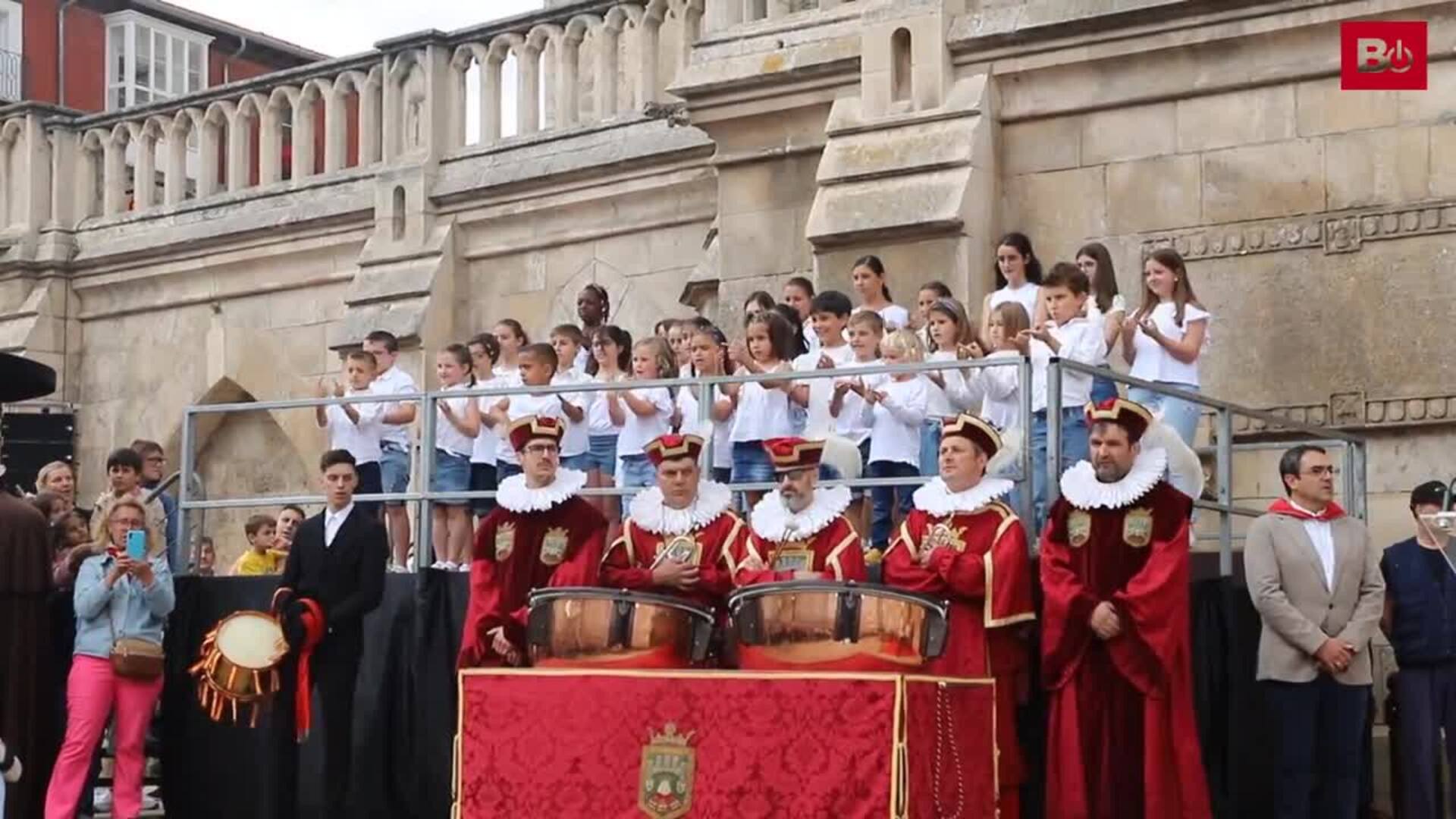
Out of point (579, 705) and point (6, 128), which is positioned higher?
point (6, 128)

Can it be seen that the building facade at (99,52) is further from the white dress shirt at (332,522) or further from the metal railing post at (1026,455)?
the metal railing post at (1026,455)

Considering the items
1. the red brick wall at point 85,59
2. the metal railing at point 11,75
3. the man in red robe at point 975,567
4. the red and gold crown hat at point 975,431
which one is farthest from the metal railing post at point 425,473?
the red brick wall at point 85,59

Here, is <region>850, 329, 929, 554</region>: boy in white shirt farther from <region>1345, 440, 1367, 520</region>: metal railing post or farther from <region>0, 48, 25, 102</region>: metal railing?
<region>0, 48, 25, 102</region>: metal railing

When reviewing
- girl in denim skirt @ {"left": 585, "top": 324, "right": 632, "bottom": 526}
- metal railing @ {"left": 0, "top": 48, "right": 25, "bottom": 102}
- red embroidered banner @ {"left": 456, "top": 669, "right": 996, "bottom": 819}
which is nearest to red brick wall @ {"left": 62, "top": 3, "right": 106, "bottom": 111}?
metal railing @ {"left": 0, "top": 48, "right": 25, "bottom": 102}

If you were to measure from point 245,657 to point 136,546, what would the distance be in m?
0.85

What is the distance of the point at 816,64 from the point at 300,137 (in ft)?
22.9

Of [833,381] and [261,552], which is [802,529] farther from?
[261,552]

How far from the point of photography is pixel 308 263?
21.0 metres

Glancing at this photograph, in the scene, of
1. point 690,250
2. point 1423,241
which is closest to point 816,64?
point 690,250

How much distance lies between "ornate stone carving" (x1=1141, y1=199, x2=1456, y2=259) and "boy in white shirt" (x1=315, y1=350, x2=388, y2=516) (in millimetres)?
4375

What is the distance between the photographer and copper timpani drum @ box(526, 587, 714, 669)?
433 inches

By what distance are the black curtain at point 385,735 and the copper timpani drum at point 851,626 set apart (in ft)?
9.97

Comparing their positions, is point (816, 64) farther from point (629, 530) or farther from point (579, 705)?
point (579, 705)

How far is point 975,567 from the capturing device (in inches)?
426
